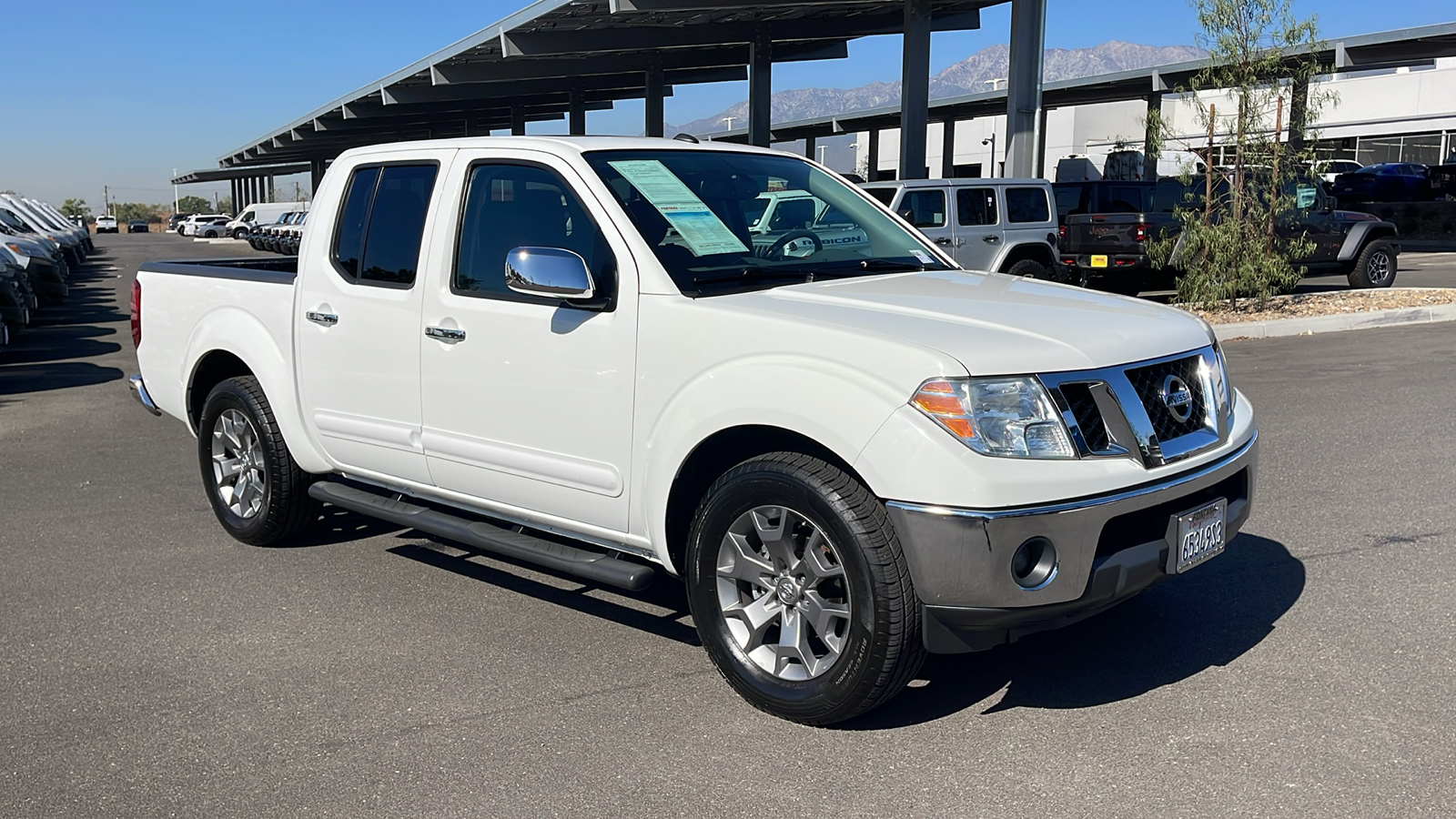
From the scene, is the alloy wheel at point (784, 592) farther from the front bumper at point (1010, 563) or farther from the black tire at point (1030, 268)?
the black tire at point (1030, 268)

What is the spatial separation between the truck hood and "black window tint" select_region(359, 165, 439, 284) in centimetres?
166

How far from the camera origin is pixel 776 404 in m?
3.81

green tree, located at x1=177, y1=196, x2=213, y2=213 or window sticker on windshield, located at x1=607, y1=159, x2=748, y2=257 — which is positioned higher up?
green tree, located at x1=177, y1=196, x2=213, y2=213

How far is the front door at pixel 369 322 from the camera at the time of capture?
16.7ft

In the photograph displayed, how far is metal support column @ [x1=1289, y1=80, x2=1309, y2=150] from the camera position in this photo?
1506 centimetres

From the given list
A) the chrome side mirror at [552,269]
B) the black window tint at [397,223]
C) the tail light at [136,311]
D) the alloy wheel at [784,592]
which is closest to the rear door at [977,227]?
the tail light at [136,311]

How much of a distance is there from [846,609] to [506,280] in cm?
181

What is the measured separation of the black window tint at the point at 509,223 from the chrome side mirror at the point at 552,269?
0.29 m

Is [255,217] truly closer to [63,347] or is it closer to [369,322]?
[63,347]

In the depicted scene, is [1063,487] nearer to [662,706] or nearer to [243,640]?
[662,706]

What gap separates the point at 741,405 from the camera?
391cm

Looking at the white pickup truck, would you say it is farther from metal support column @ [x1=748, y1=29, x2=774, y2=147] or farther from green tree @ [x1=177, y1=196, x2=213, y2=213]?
green tree @ [x1=177, y1=196, x2=213, y2=213]

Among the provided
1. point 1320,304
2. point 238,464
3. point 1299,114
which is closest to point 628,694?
point 238,464

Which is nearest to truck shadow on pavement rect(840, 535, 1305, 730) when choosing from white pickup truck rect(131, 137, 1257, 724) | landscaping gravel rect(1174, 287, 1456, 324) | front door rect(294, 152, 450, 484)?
white pickup truck rect(131, 137, 1257, 724)
